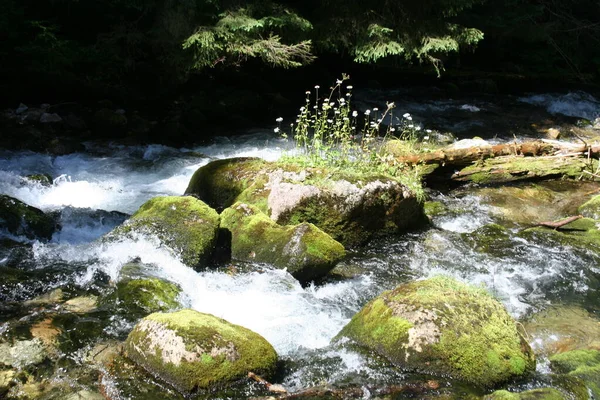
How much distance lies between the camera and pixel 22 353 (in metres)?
4.45

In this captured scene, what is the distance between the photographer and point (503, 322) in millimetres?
4711

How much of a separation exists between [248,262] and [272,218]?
0.82 m

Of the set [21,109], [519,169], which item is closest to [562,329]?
[519,169]

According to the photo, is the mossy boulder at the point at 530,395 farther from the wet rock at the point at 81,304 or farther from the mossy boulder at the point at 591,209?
the mossy boulder at the point at 591,209

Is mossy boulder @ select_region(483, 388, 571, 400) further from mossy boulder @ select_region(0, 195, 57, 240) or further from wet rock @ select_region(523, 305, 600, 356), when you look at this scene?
mossy boulder @ select_region(0, 195, 57, 240)

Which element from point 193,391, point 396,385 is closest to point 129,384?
point 193,391

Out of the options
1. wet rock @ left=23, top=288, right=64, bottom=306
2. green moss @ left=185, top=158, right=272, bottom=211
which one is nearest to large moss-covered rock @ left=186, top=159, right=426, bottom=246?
green moss @ left=185, top=158, right=272, bottom=211

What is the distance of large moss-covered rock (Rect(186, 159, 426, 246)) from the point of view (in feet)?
23.5

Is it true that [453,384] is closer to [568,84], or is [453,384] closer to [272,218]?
[272,218]

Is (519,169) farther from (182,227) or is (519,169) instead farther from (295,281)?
(182,227)

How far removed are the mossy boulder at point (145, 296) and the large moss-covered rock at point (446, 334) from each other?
1790 millimetres

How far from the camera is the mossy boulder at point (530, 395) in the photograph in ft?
12.9

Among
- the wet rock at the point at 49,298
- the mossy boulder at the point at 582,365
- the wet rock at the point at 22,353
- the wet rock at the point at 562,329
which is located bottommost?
the wet rock at the point at 562,329

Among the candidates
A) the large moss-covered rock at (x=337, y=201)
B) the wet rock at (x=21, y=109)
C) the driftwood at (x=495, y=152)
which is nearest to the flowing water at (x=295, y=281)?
the large moss-covered rock at (x=337, y=201)
